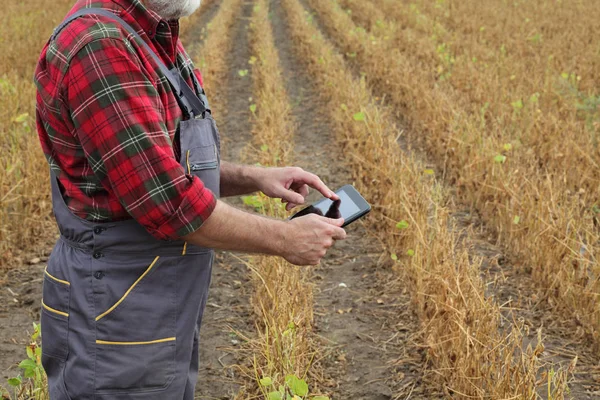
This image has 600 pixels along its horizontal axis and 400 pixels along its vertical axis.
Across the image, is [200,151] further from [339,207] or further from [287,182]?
[339,207]

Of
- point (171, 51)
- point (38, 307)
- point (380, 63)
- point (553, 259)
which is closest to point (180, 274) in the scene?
point (171, 51)

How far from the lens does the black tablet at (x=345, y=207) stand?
212 cm

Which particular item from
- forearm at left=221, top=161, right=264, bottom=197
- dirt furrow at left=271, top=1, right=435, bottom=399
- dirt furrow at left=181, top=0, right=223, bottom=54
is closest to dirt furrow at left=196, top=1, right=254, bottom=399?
dirt furrow at left=271, top=1, right=435, bottom=399

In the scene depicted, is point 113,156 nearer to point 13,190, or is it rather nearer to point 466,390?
point 466,390

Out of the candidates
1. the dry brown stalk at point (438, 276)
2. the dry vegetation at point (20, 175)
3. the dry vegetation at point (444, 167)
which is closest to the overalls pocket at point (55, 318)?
the dry vegetation at point (444, 167)

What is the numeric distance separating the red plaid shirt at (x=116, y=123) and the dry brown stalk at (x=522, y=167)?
2.68m

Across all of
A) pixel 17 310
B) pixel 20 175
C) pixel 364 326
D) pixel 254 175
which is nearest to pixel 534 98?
pixel 364 326

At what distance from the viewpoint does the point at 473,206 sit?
526 centimetres

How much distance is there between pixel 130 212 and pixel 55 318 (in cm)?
43

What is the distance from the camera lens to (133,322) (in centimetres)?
175

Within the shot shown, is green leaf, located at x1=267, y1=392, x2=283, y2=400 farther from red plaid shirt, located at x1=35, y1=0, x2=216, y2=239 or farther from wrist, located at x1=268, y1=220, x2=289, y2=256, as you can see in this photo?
red plaid shirt, located at x1=35, y1=0, x2=216, y2=239

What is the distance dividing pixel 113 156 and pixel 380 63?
819cm

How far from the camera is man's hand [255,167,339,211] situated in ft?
7.00

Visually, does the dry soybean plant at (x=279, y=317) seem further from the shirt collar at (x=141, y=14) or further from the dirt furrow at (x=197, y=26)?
the dirt furrow at (x=197, y=26)
